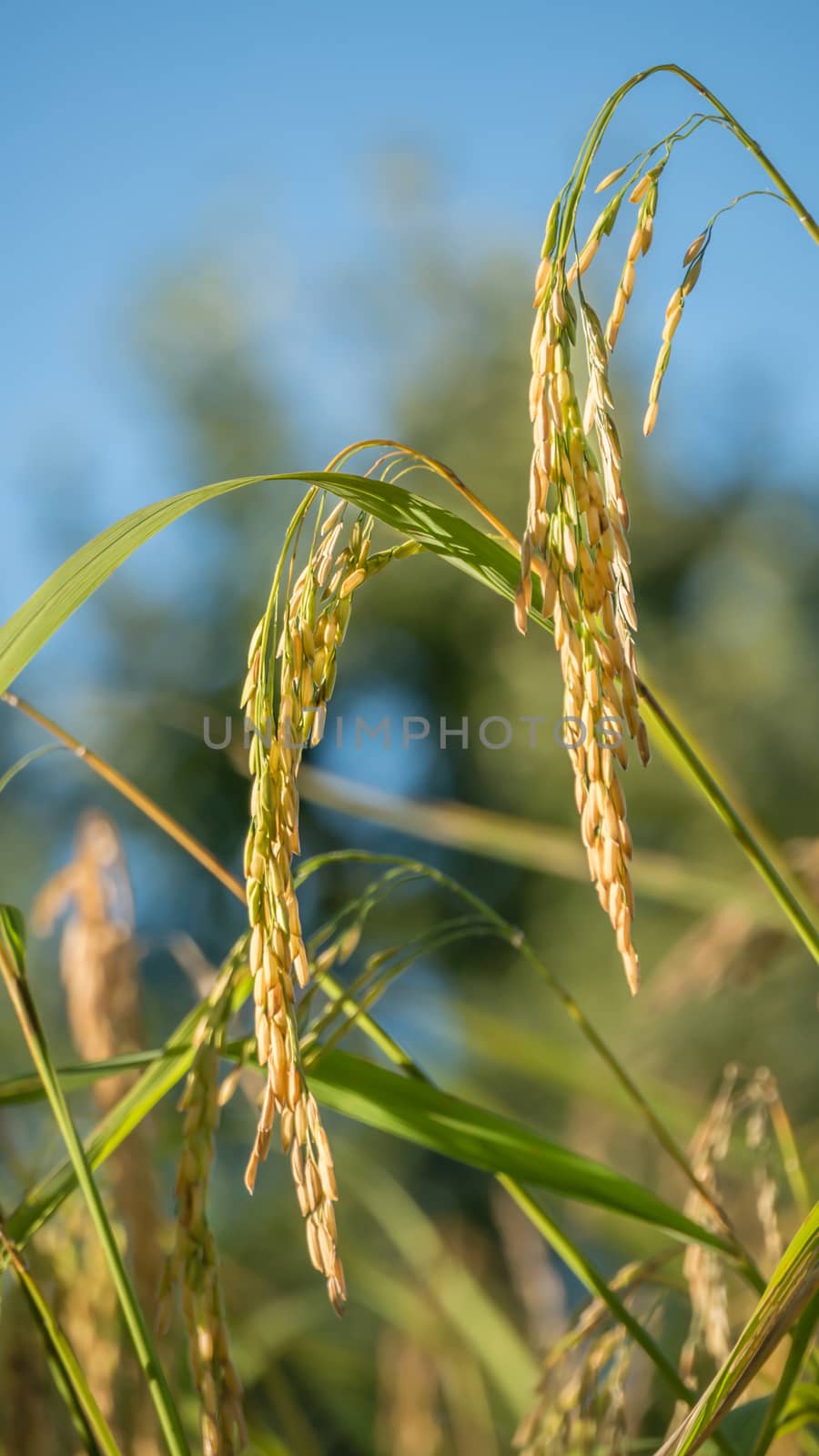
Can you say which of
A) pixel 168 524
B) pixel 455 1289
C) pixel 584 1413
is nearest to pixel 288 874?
pixel 168 524

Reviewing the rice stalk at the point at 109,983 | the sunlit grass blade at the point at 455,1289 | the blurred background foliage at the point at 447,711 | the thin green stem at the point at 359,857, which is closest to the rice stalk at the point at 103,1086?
the rice stalk at the point at 109,983

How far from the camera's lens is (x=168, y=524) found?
0.71ft

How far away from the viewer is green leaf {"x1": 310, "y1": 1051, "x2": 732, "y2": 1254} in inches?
11.3

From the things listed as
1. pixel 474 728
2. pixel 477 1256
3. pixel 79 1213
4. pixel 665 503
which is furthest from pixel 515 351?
pixel 79 1213

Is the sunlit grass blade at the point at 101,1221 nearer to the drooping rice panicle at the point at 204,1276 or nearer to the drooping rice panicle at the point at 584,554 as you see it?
the drooping rice panicle at the point at 204,1276

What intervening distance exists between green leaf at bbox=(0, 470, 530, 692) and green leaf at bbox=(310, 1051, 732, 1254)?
Answer: 139 millimetres

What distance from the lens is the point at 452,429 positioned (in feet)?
8.34

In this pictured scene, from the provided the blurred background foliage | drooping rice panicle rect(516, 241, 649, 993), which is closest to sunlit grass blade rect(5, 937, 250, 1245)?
drooping rice panicle rect(516, 241, 649, 993)

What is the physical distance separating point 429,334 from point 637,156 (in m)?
2.66

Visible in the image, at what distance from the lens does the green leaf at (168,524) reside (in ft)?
0.66

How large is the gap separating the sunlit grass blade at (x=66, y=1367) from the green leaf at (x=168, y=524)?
0.46 feet

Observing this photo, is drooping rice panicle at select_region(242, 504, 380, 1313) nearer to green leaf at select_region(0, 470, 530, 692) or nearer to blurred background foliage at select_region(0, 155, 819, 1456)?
green leaf at select_region(0, 470, 530, 692)

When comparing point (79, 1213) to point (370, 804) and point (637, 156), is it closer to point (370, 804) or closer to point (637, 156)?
point (370, 804)

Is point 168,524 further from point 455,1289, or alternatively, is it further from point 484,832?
point 455,1289
